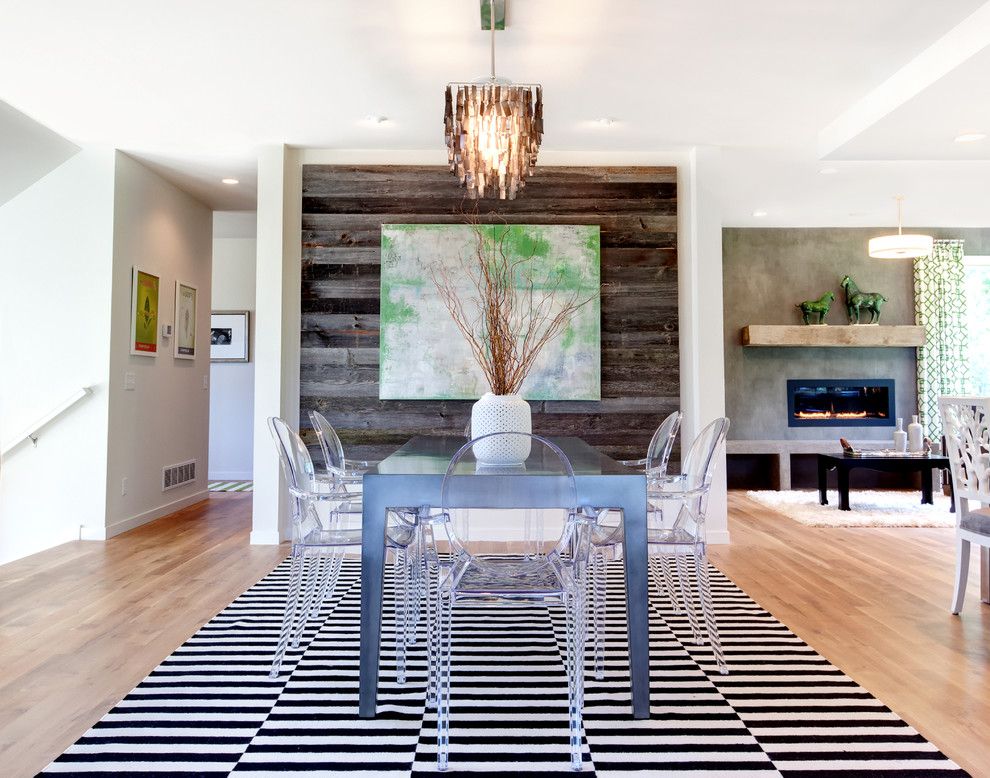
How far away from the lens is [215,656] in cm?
275

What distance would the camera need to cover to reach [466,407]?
514 cm

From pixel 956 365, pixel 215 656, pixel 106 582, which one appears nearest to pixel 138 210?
pixel 106 582

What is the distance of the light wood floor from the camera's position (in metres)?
2.27

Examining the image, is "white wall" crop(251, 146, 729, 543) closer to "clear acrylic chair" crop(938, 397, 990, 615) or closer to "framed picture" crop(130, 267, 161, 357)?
"framed picture" crop(130, 267, 161, 357)

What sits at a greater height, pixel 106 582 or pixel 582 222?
pixel 582 222

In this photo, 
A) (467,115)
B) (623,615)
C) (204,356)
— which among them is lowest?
(623,615)

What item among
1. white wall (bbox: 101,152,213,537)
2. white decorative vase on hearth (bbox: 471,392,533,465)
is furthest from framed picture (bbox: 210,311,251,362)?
white decorative vase on hearth (bbox: 471,392,533,465)

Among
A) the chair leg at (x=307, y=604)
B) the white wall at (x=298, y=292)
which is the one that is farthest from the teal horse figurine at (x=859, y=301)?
the chair leg at (x=307, y=604)

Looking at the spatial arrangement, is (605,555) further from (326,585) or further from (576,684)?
(326,585)

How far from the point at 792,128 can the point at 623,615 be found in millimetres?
3373

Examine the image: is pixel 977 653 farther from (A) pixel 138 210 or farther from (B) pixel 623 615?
(A) pixel 138 210

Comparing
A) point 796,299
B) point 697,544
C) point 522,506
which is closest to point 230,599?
point 522,506

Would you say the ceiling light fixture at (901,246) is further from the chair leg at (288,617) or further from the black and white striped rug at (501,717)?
the chair leg at (288,617)

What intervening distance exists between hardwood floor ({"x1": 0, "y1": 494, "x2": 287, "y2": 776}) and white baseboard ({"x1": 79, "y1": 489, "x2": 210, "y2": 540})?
0.08m
